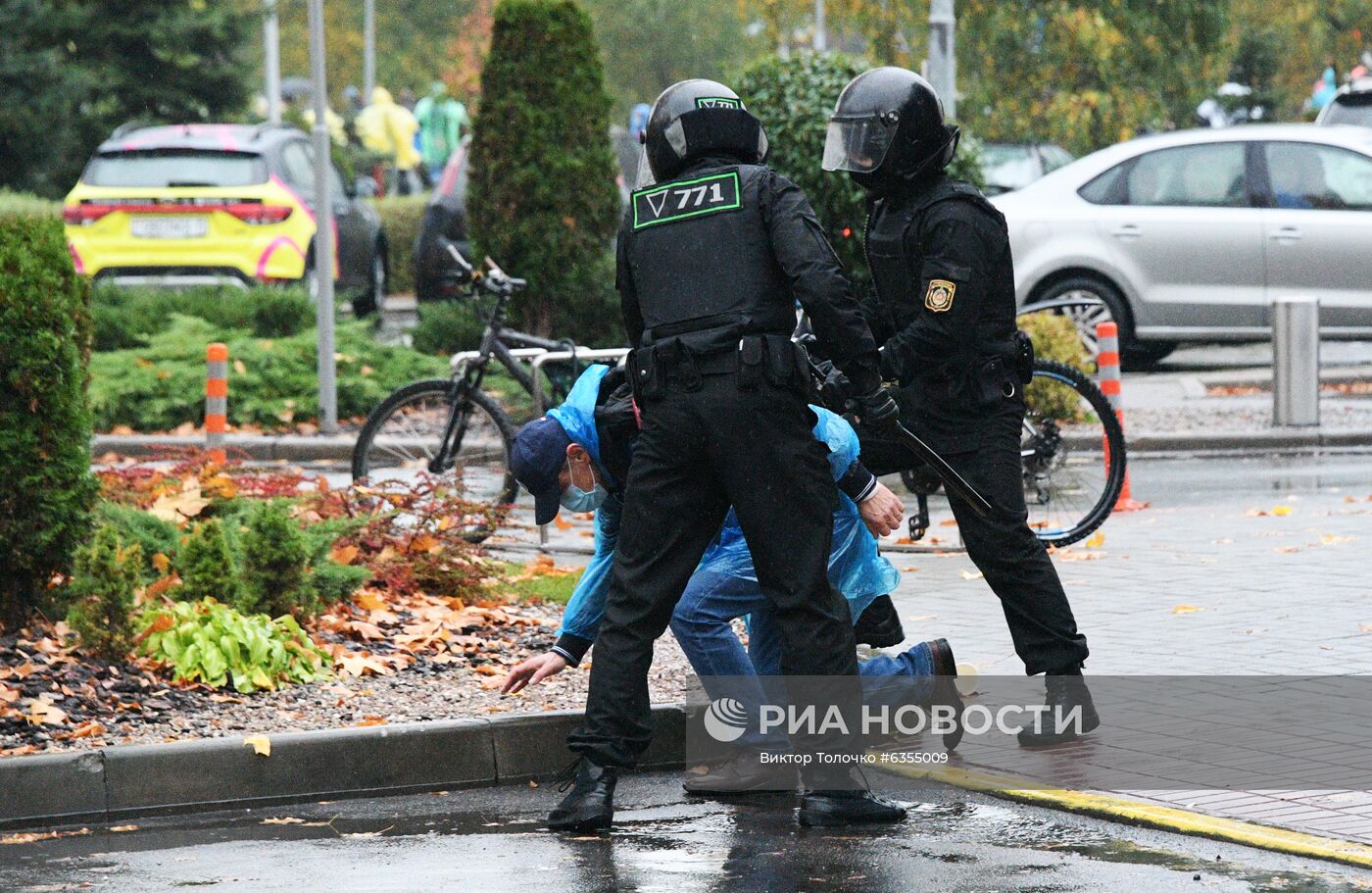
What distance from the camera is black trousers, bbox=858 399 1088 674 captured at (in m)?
5.99

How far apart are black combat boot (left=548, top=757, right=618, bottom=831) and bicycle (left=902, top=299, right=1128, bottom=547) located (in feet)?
→ 13.1

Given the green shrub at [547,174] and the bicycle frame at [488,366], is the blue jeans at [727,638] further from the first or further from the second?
the green shrub at [547,174]

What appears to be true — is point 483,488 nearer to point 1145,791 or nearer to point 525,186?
point 1145,791

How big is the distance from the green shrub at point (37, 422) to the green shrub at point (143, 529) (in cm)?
44

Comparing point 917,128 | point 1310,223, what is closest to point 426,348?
point 1310,223

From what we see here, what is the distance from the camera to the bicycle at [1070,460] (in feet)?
29.6

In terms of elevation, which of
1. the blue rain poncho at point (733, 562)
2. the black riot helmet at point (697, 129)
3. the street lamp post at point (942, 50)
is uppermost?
the street lamp post at point (942, 50)

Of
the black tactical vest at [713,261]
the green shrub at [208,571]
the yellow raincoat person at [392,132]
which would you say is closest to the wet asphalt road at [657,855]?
the black tactical vest at [713,261]

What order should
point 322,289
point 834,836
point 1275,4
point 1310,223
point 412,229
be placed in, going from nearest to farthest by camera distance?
point 834,836, point 322,289, point 1310,223, point 412,229, point 1275,4

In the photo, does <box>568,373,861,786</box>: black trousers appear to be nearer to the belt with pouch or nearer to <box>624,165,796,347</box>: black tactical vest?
the belt with pouch

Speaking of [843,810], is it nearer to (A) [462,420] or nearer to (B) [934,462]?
(B) [934,462]

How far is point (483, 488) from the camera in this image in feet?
32.0

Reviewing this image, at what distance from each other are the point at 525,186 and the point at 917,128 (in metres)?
9.12

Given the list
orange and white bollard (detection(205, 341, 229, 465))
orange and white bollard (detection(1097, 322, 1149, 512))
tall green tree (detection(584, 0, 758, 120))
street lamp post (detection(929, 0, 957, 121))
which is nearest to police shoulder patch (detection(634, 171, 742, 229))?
orange and white bollard (detection(1097, 322, 1149, 512))
